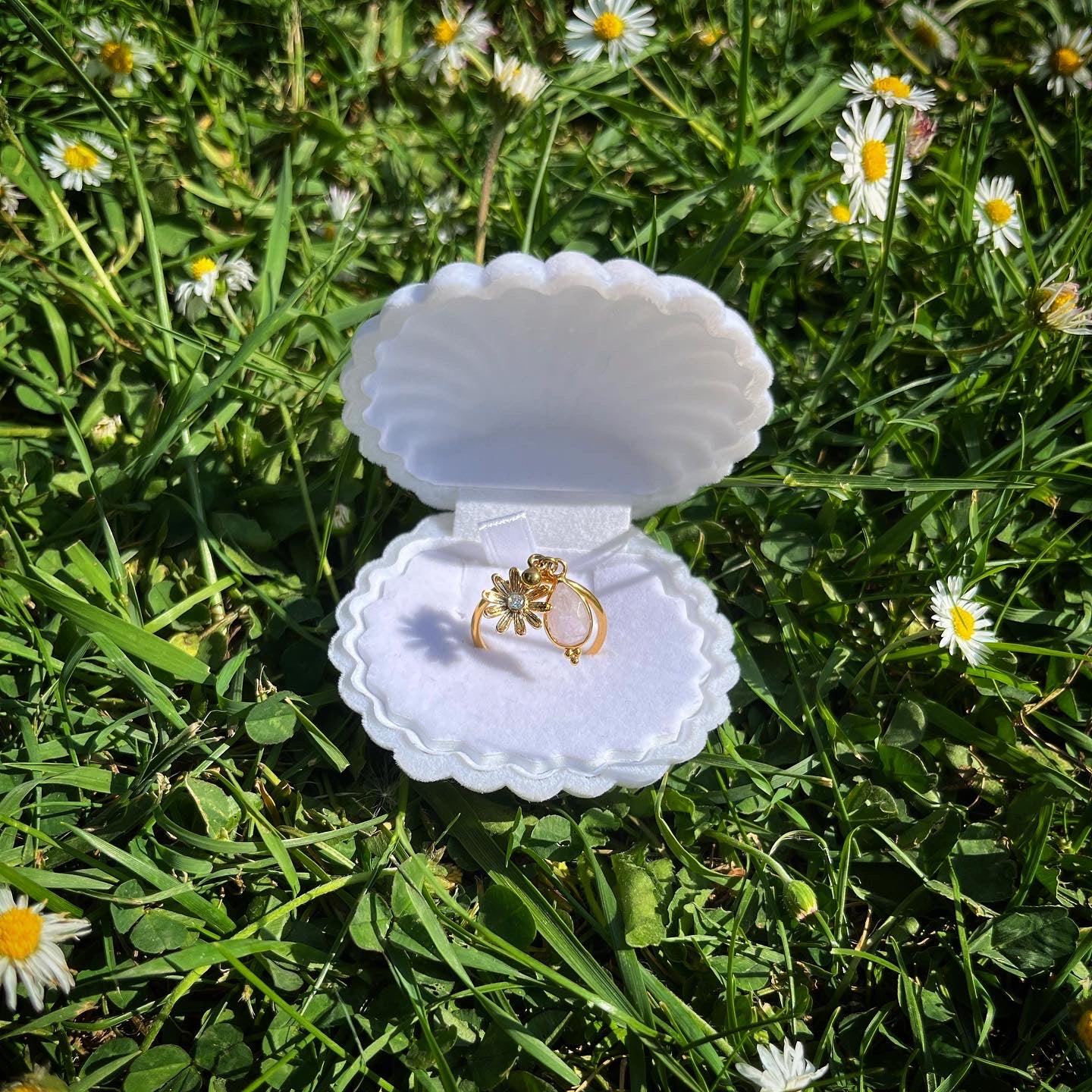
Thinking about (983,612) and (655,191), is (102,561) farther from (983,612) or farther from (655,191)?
(983,612)

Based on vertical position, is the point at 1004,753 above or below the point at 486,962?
above

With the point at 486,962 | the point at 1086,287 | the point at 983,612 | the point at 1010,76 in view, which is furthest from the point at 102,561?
the point at 1010,76

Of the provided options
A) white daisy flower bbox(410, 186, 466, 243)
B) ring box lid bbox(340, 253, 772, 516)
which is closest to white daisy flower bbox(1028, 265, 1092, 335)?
ring box lid bbox(340, 253, 772, 516)

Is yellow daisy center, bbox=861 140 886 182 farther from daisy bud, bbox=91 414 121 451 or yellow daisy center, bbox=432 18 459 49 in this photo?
daisy bud, bbox=91 414 121 451

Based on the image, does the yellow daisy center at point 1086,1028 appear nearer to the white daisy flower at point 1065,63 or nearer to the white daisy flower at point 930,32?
the white daisy flower at point 1065,63

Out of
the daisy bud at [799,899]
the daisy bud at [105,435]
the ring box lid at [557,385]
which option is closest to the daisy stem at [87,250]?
the daisy bud at [105,435]

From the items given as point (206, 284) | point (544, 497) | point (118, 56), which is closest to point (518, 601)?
point (544, 497)

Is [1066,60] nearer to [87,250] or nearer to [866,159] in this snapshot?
[866,159]
